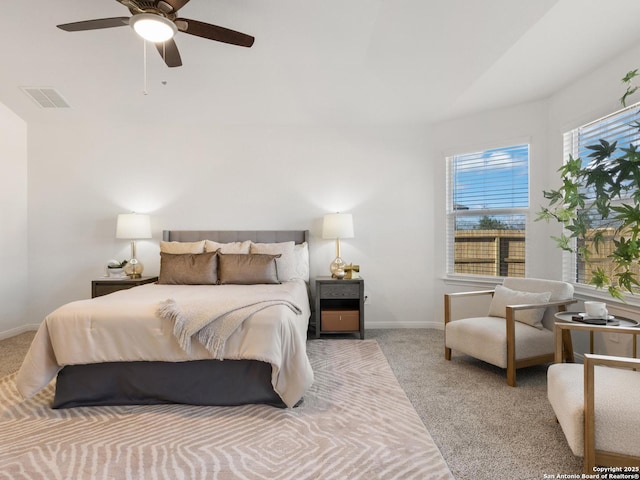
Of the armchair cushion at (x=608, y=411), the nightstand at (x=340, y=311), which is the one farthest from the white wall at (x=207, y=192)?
the armchair cushion at (x=608, y=411)

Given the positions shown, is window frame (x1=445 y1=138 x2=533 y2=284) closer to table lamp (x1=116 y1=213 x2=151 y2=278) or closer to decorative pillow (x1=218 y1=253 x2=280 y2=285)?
decorative pillow (x1=218 y1=253 x2=280 y2=285)

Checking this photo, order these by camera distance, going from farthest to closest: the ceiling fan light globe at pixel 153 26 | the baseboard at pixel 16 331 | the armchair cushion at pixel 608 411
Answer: the baseboard at pixel 16 331
the ceiling fan light globe at pixel 153 26
the armchair cushion at pixel 608 411

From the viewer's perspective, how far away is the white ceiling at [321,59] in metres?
2.86

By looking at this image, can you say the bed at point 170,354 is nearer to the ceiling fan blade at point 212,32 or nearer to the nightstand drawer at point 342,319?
the nightstand drawer at point 342,319

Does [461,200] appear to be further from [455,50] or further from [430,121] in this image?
[455,50]

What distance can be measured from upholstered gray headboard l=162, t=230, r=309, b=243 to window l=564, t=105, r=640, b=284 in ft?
9.76

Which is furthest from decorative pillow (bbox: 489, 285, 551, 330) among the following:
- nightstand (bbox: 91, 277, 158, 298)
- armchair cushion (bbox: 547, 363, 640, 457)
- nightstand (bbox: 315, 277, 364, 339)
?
nightstand (bbox: 91, 277, 158, 298)

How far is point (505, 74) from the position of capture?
3457 mm

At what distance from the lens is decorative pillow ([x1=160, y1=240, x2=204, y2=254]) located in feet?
14.5

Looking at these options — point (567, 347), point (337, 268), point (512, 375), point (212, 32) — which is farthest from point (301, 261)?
point (567, 347)

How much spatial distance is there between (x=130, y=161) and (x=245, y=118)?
165 cm

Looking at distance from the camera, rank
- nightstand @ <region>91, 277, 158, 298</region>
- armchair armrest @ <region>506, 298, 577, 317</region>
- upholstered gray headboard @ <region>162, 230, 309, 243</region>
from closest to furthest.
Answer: armchair armrest @ <region>506, 298, 577, 317</region>
nightstand @ <region>91, 277, 158, 298</region>
upholstered gray headboard @ <region>162, 230, 309, 243</region>

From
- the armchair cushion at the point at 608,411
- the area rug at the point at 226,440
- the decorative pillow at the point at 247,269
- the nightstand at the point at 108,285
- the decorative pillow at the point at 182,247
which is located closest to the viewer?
the armchair cushion at the point at 608,411

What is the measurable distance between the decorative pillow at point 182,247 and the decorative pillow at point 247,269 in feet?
1.66
